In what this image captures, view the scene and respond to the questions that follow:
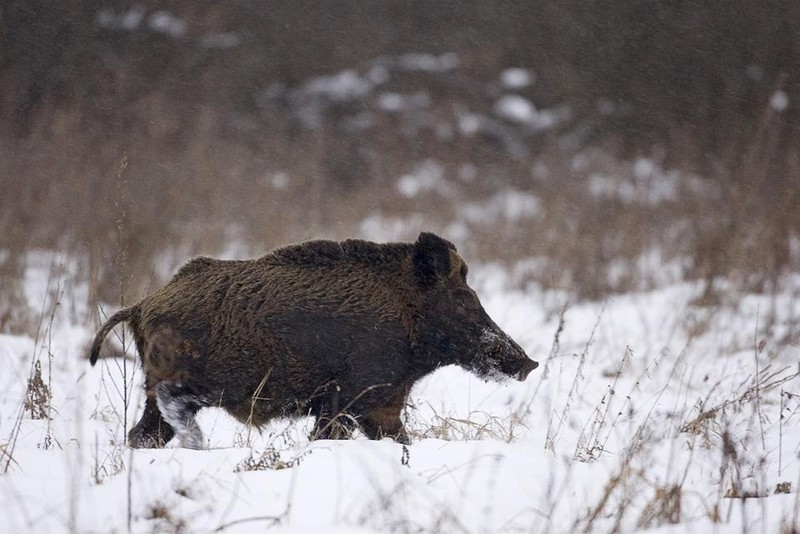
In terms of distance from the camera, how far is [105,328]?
375cm

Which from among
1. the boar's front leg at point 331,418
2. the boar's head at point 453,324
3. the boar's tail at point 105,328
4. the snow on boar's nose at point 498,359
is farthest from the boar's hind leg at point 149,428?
the snow on boar's nose at point 498,359

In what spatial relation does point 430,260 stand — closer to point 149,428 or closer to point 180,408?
point 180,408

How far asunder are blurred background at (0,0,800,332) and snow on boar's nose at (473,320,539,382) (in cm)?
302

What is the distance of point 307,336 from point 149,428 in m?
0.80

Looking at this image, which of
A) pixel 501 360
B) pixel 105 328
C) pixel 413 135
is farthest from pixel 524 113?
pixel 105 328

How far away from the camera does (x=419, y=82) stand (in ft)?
60.0

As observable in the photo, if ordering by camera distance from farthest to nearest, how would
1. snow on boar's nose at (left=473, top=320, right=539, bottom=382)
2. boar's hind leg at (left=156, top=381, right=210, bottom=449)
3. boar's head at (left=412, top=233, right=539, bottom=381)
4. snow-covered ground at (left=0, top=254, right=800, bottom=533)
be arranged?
snow on boar's nose at (left=473, top=320, right=539, bottom=382) < boar's head at (left=412, top=233, right=539, bottom=381) < boar's hind leg at (left=156, top=381, right=210, bottom=449) < snow-covered ground at (left=0, top=254, right=800, bottom=533)

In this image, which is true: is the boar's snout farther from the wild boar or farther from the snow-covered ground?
the snow-covered ground

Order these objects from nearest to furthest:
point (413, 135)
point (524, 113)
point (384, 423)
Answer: point (384, 423), point (413, 135), point (524, 113)

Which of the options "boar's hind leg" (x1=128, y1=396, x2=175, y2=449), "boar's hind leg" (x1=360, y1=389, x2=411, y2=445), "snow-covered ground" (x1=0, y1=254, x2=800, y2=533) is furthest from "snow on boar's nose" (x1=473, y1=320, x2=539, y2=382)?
"boar's hind leg" (x1=128, y1=396, x2=175, y2=449)

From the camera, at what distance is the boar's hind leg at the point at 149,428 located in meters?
3.68

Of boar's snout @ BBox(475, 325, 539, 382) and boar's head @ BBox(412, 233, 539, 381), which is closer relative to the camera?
boar's head @ BBox(412, 233, 539, 381)

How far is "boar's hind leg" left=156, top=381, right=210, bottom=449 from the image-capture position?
3.58 meters

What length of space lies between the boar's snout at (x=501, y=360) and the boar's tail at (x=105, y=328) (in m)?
1.71
